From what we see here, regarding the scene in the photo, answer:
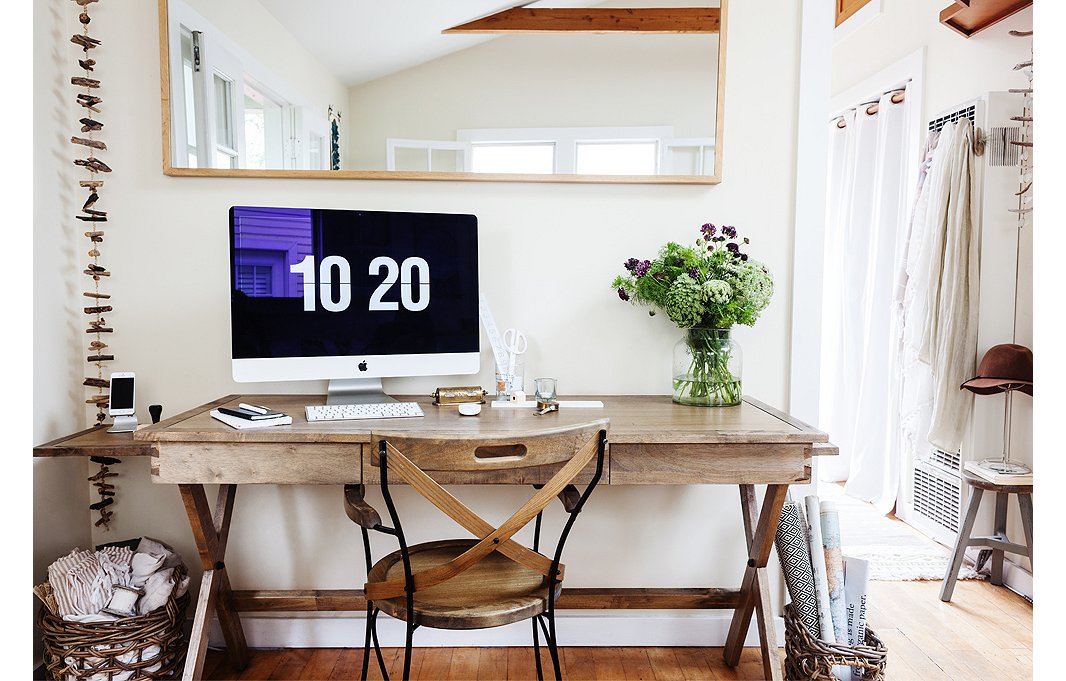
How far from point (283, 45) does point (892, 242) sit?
302 cm

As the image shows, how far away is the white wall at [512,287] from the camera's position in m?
2.12

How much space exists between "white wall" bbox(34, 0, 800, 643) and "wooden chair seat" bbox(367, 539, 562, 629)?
0.53 metres

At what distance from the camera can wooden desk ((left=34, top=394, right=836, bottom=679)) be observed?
5.36 feet

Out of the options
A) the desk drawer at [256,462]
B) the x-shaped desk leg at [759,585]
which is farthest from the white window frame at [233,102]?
the x-shaped desk leg at [759,585]

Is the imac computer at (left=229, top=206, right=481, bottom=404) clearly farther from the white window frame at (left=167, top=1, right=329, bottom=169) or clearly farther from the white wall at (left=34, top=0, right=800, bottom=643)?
the white window frame at (left=167, top=1, right=329, bottom=169)

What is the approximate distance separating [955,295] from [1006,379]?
0.41 metres

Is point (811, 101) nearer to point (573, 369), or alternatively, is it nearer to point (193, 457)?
point (573, 369)

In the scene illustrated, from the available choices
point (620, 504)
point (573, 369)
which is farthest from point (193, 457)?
point (620, 504)

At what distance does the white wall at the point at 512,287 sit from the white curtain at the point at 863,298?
1724 mm

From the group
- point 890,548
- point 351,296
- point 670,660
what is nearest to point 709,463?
point 670,660

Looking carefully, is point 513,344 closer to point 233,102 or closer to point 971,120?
point 233,102

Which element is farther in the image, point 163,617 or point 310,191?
point 310,191

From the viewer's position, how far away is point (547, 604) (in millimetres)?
1526
